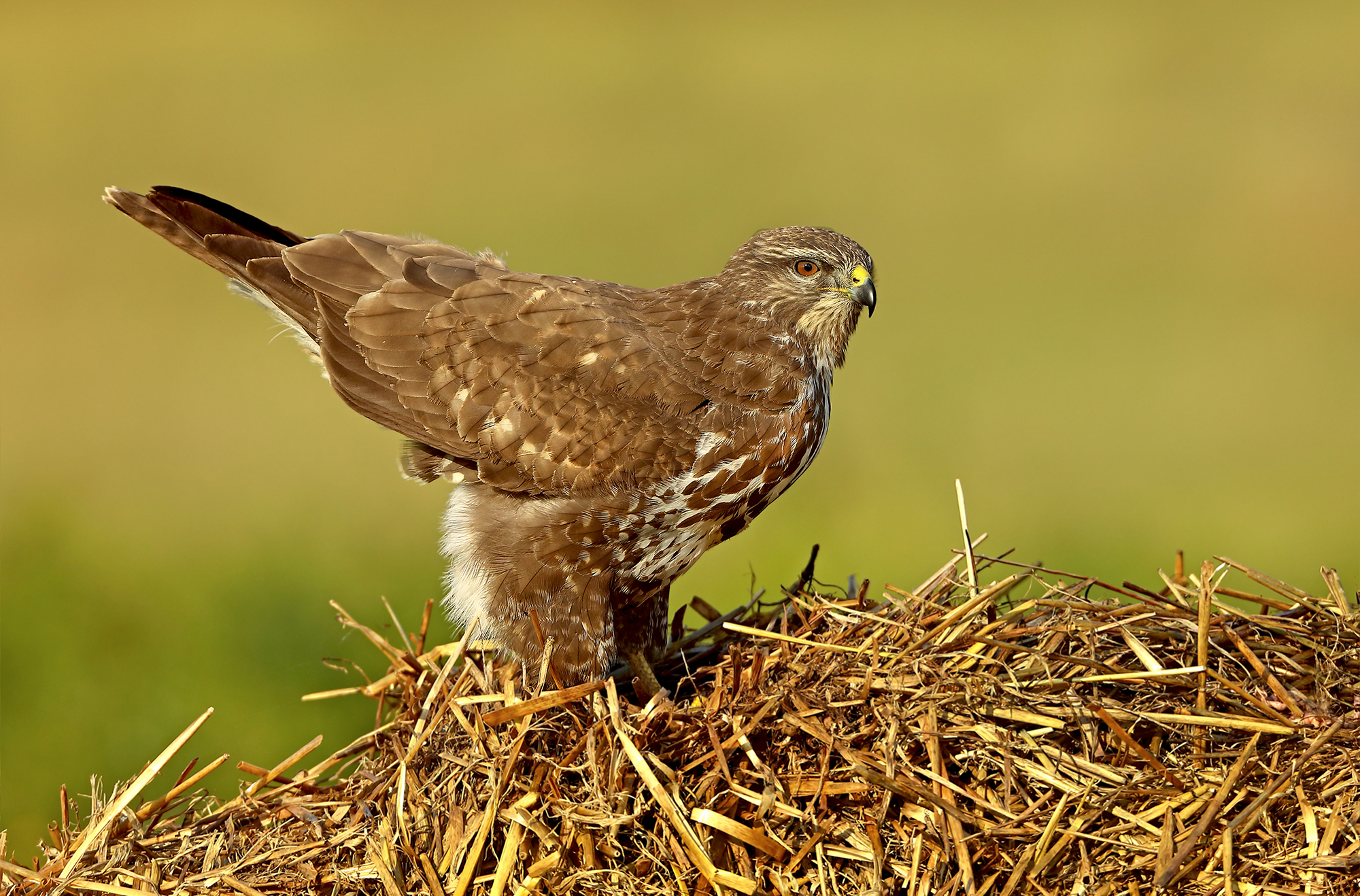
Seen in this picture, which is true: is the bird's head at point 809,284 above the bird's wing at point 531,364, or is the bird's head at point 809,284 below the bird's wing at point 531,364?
above

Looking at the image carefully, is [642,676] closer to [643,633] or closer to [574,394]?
[643,633]

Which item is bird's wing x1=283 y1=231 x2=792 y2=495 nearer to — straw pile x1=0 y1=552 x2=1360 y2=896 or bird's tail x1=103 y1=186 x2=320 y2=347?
bird's tail x1=103 y1=186 x2=320 y2=347

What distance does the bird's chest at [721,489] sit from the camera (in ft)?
9.82

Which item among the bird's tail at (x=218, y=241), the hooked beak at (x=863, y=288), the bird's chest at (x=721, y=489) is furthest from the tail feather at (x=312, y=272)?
the hooked beak at (x=863, y=288)

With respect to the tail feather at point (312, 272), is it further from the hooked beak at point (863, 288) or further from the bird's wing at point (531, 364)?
the hooked beak at point (863, 288)

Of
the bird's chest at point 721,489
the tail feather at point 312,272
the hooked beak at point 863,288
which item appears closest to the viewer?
the bird's chest at point 721,489

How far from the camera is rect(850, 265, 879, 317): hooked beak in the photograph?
3.15 metres

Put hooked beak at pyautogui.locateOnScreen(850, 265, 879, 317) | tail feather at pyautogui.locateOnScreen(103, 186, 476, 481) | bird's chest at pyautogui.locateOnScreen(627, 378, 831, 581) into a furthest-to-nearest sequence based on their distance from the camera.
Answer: tail feather at pyautogui.locateOnScreen(103, 186, 476, 481), hooked beak at pyautogui.locateOnScreen(850, 265, 879, 317), bird's chest at pyautogui.locateOnScreen(627, 378, 831, 581)

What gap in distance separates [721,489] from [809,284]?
70cm

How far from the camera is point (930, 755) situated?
2.36 metres

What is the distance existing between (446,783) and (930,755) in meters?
1.15

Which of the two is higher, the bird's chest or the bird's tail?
the bird's tail

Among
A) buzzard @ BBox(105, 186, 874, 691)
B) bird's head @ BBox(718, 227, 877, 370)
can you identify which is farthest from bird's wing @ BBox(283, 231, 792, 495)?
bird's head @ BBox(718, 227, 877, 370)

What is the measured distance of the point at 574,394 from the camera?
3080mm
